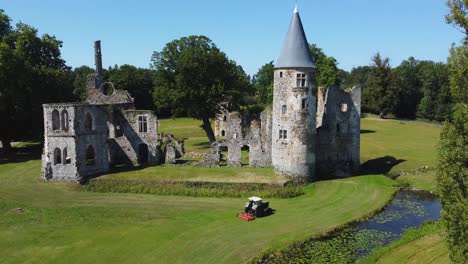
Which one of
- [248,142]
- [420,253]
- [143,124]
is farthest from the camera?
[143,124]

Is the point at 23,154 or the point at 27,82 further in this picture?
the point at 23,154

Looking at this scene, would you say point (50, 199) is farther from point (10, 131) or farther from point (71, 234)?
point (10, 131)

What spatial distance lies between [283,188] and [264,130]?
7492mm

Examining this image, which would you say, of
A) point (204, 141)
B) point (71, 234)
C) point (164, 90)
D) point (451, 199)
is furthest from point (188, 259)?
point (204, 141)

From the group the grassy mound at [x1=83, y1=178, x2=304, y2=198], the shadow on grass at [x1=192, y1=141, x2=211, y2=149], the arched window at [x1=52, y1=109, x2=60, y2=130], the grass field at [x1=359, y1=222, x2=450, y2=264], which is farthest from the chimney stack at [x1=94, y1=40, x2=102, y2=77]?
the grass field at [x1=359, y1=222, x2=450, y2=264]

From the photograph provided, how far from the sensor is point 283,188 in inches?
1211

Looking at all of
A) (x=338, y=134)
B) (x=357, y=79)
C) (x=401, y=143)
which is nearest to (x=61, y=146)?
(x=338, y=134)

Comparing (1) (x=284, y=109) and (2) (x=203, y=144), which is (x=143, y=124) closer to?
(1) (x=284, y=109)

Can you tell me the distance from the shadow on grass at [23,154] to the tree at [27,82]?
5.03 ft

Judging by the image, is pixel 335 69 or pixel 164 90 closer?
pixel 164 90

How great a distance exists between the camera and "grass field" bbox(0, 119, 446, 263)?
65.4 ft

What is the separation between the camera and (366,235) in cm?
2266

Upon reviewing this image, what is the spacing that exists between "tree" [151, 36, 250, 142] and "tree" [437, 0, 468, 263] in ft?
108

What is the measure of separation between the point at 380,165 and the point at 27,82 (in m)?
36.8
